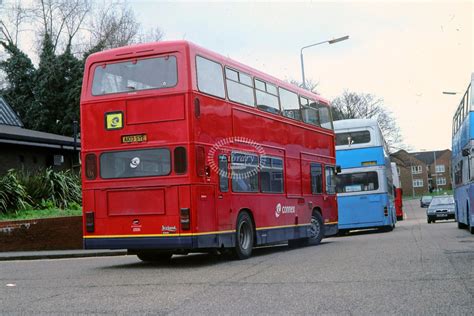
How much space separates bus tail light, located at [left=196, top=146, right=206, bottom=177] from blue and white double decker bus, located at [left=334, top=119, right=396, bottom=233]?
13318 mm

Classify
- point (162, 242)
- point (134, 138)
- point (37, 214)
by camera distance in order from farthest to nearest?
point (37, 214) < point (134, 138) < point (162, 242)

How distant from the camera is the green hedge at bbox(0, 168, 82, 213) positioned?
2123 cm

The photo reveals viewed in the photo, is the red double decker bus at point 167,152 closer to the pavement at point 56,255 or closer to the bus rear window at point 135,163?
the bus rear window at point 135,163

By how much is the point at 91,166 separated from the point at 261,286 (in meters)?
5.21

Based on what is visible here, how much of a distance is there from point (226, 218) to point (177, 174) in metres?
1.57

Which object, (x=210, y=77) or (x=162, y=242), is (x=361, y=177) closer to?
(x=210, y=77)

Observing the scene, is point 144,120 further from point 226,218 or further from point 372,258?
point 372,258

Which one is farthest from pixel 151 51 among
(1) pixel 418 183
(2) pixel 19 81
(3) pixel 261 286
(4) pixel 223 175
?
(1) pixel 418 183

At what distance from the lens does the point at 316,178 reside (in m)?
18.9

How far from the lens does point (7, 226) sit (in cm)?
1928

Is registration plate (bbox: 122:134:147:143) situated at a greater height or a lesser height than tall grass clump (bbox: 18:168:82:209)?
greater

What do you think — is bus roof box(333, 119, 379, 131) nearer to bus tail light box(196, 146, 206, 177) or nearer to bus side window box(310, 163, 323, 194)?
bus side window box(310, 163, 323, 194)

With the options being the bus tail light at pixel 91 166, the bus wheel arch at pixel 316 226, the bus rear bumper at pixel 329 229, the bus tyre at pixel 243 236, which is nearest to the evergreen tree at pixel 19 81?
the bus rear bumper at pixel 329 229

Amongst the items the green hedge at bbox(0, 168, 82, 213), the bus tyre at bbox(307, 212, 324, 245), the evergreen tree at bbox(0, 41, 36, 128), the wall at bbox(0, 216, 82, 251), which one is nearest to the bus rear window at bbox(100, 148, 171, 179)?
the bus tyre at bbox(307, 212, 324, 245)
